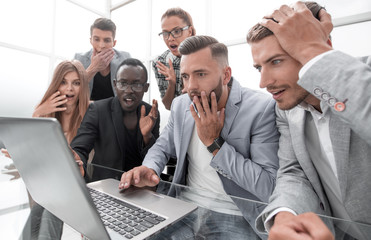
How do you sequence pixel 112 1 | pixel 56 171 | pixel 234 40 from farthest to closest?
pixel 112 1, pixel 234 40, pixel 56 171

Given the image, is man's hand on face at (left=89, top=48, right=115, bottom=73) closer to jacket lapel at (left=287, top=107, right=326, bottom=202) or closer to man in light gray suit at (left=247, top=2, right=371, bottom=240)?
man in light gray suit at (left=247, top=2, right=371, bottom=240)

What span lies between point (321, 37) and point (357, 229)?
57 cm

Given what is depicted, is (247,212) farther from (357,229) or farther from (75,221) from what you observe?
(75,221)

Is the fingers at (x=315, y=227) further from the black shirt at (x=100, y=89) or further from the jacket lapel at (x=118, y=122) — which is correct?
the black shirt at (x=100, y=89)

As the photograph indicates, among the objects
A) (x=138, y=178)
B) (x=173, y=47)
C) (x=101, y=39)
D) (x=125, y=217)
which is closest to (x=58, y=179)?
(x=125, y=217)

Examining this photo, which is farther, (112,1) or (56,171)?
(112,1)

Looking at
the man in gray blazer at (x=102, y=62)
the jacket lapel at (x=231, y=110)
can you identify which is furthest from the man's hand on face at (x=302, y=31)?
the man in gray blazer at (x=102, y=62)

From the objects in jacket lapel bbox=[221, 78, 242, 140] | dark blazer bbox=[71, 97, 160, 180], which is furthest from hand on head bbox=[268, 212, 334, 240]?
dark blazer bbox=[71, 97, 160, 180]

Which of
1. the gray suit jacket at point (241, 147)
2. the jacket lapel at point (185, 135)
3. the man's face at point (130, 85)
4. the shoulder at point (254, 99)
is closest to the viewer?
the gray suit jacket at point (241, 147)

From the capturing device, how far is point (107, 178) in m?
1.07

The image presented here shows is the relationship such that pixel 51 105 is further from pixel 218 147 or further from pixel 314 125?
pixel 314 125

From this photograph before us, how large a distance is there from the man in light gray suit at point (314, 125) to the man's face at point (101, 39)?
2.09 meters

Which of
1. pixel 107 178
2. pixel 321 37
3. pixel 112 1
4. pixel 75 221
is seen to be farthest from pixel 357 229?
pixel 112 1

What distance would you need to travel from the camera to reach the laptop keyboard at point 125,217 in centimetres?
56
